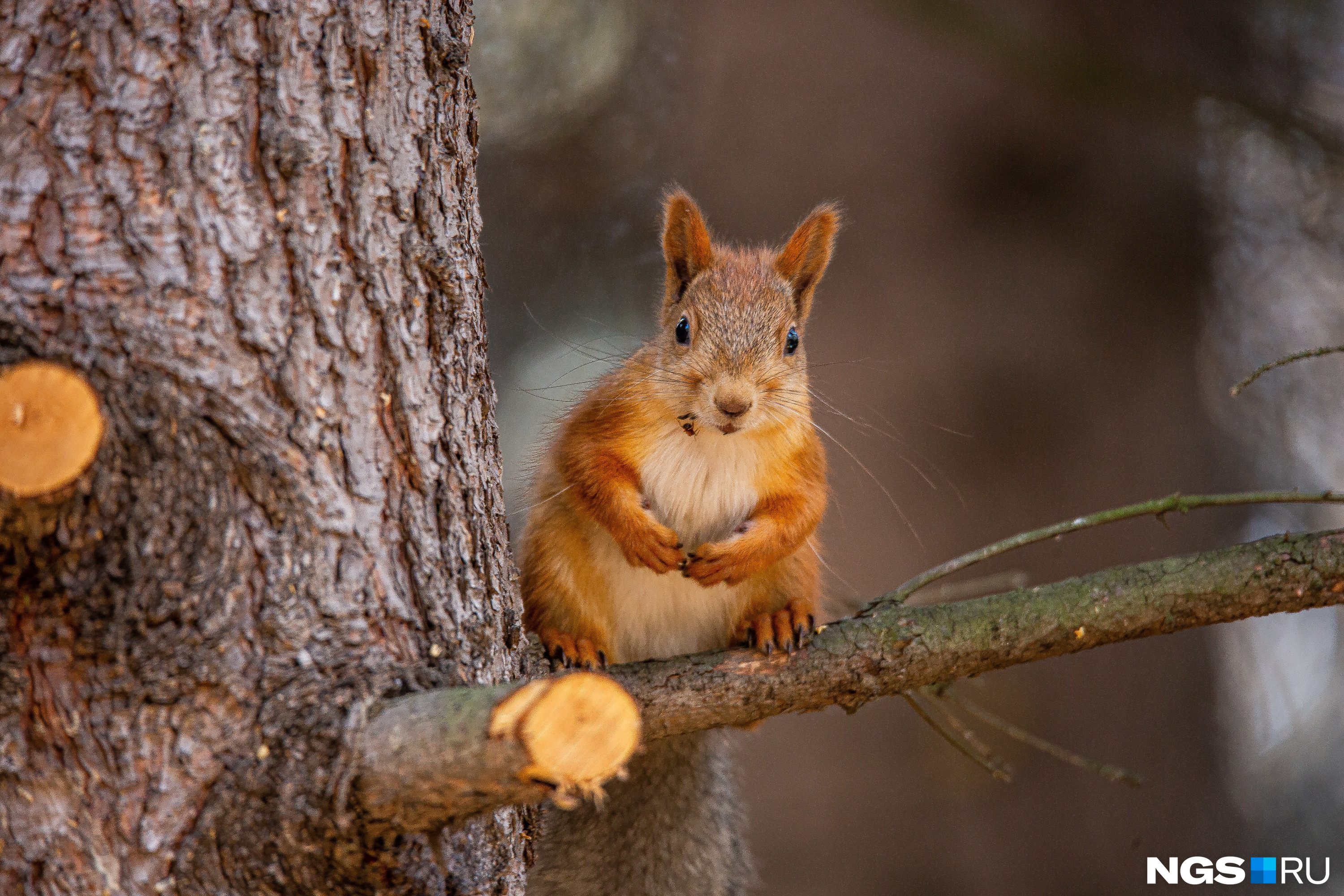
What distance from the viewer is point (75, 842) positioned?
1125mm

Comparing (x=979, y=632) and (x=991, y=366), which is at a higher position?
(x=991, y=366)

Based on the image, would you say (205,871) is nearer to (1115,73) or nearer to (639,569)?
(639,569)

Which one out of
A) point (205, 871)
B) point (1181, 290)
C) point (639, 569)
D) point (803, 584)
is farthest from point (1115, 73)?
point (205, 871)

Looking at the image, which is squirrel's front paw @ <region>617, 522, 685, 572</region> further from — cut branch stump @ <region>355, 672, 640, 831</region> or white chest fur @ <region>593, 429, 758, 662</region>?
cut branch stump @ <region>355, 672, 640, 831</region>

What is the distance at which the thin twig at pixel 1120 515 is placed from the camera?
5.04 ft

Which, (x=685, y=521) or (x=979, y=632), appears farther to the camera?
(x=685, y=521)

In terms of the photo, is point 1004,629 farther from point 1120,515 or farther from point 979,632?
point 1120,515

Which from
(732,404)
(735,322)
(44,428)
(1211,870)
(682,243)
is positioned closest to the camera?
(44,428)

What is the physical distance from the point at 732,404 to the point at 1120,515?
0.60m

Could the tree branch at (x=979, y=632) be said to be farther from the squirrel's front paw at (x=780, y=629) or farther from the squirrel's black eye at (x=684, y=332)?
the squirrel's black eye at (x=684, y=332)

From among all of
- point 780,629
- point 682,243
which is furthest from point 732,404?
point 682,243

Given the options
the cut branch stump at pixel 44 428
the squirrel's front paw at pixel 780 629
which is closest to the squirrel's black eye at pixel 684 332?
the squirrel's front paw at pixel 780 629

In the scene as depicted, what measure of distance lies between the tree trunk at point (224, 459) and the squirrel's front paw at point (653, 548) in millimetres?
522

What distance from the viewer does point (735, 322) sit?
2.01 m
